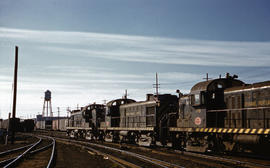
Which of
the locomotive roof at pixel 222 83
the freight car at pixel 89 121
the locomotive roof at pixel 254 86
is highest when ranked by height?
the locomotive roof at pixel 222 83

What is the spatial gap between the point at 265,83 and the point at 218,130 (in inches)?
132

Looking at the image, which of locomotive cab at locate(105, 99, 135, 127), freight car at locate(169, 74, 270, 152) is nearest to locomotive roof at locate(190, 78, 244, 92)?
freight car at locate(169, 74, 270, 152)

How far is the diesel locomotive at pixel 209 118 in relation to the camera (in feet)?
46.5

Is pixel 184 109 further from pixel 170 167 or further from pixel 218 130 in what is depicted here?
pixel 170 167

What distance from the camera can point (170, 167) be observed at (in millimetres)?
12281

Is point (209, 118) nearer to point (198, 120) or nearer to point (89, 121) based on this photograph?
point (198, 120)

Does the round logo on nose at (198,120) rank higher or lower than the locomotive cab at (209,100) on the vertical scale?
lower

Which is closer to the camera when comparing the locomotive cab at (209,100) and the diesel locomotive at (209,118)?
the diesel locomotive at (209,118)

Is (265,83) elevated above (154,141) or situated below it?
above

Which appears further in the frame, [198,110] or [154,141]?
[154,141]

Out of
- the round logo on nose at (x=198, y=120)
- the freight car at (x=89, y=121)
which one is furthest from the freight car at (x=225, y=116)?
the freight car at (x=89, y=121)

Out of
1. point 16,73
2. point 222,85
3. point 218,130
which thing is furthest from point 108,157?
point 16,73

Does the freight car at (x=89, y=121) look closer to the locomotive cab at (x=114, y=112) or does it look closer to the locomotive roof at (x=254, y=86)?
the locomotive cab at (x=114, y=112)

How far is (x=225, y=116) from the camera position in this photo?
53.1 ft
